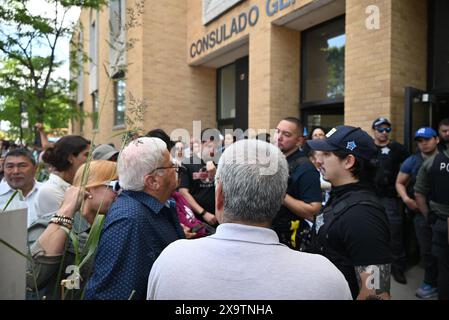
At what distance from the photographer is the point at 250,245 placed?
1.16 meters

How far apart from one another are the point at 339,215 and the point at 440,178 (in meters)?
2.61

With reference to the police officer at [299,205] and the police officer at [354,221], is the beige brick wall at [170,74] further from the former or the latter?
the police officer at [354,221]

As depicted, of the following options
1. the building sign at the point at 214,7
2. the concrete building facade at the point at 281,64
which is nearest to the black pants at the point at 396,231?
the concrete building facade at the point at 281,64

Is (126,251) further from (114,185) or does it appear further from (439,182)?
(439,182)

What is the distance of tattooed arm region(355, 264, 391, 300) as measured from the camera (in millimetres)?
1746

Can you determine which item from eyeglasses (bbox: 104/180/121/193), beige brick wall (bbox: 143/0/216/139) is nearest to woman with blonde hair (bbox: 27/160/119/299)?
eyeglasses (bbox: 104/180/121/193)

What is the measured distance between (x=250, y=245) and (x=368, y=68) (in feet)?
17.0

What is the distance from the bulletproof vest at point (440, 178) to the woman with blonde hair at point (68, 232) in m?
3.50

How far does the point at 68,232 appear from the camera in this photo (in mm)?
1415

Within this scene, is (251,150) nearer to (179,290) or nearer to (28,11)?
(179,290)

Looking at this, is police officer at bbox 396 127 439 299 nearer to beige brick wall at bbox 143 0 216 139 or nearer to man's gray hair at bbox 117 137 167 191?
man's gray hair at bbox 117 137 167 191

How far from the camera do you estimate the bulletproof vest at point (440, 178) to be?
3822mm

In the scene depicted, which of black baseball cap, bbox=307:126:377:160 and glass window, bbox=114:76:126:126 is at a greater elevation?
glass window, bbox=114:76:126:126

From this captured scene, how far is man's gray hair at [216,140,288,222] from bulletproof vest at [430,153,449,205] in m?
3.33
